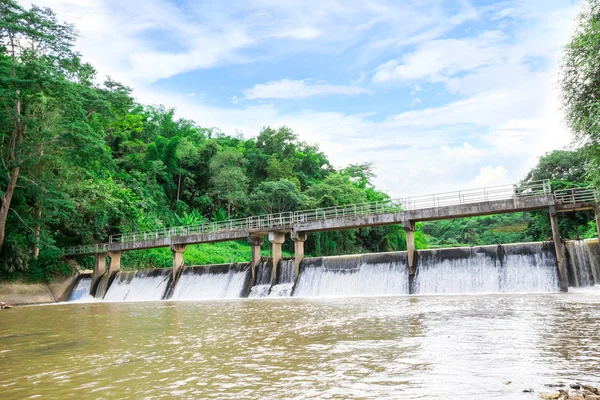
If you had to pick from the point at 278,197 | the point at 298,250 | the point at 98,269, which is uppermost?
the point at 278,197

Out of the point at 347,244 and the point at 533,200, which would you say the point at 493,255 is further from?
the point at 347,244

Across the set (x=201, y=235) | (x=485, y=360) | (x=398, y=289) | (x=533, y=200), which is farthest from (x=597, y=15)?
(x=201, y=235)

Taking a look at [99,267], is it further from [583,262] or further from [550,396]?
[550,396]

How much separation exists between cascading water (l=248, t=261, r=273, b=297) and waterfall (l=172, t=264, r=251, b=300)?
584 mm

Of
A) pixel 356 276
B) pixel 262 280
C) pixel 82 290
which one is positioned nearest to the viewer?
pixel 356 276

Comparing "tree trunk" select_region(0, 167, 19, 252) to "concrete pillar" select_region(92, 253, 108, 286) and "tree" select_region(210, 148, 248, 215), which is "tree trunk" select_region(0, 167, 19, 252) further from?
"tree" select_region(210, 148, 248, 215)

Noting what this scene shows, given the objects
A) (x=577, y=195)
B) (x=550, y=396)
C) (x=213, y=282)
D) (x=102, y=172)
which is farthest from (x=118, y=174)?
(x=550, y=396)

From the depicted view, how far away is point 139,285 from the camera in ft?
103

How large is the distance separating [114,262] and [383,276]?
20.7 metres

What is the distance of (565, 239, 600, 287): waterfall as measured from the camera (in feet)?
65.5

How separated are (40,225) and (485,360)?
30.0 m

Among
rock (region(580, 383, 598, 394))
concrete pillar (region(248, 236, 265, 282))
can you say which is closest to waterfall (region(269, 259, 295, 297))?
concrete pillar (region(248, 236, 265, 282))

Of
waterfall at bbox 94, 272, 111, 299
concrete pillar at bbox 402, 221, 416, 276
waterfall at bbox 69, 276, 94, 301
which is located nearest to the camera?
concrete pillar at bbox 402, 221, 416, 276

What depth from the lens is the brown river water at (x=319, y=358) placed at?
548 centimetres
